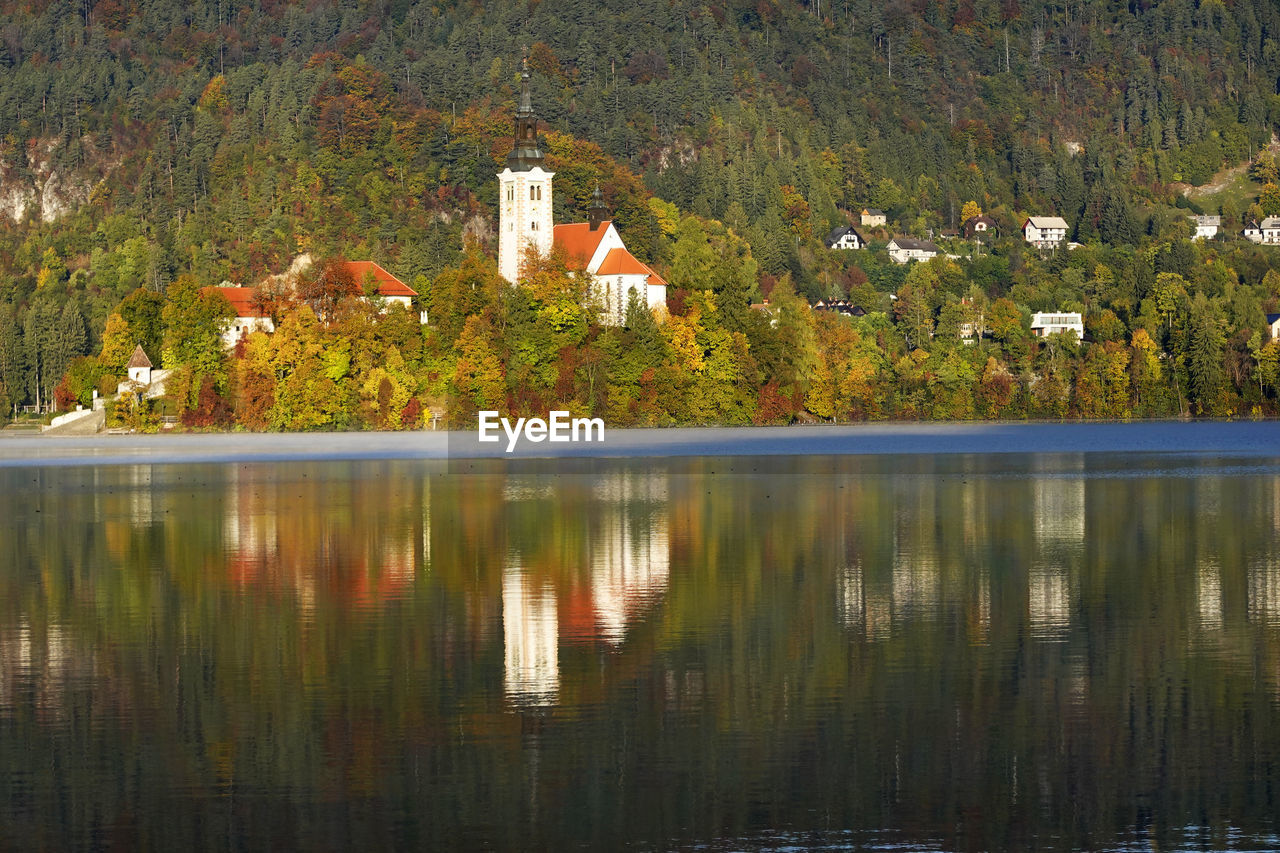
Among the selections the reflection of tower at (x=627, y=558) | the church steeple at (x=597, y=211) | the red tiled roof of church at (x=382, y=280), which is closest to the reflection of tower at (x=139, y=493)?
the reflection of tower at (x=627, y=558)

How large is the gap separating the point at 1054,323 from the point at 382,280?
62.2m

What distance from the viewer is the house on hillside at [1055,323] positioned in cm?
15338

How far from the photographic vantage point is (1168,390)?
134375mm

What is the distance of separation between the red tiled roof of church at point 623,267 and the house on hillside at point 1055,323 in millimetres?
39222

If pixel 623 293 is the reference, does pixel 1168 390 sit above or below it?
below

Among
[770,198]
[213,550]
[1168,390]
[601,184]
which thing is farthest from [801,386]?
[213,550]

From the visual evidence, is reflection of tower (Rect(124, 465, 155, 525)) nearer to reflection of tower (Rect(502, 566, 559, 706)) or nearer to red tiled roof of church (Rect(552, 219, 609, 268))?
reflection of tower (Rect(502, 566, 559, 706))

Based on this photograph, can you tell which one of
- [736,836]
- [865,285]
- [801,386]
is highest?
[865,285]

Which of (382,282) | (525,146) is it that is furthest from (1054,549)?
(525,146)

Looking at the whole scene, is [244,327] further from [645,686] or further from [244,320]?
[645,686]

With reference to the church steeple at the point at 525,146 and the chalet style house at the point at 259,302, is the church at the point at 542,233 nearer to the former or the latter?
the church steeple at the point at 525,146

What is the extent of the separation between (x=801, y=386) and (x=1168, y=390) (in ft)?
100

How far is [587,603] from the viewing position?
98.2 ft

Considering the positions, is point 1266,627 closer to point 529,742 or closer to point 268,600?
point 529,742
